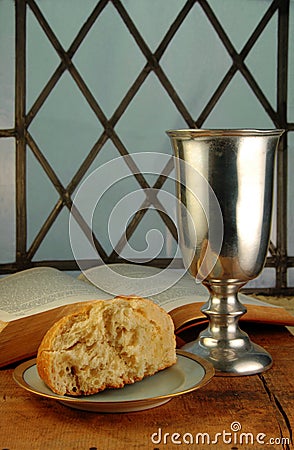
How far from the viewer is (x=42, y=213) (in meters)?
1.28

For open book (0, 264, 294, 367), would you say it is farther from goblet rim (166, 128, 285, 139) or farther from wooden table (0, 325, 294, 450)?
goblet rim (166, 128, 285, 139)

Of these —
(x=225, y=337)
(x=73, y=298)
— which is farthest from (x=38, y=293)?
(x=225, y=337)

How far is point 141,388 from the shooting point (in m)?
0.67

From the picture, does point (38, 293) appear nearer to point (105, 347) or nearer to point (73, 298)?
point (73, 298)

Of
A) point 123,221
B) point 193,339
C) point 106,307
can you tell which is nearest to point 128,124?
point 123,221

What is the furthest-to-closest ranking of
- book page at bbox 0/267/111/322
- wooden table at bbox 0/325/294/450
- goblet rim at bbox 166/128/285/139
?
book page at bbox 0/267/111/322 → goblet rim at bbox 166/128/285/139 → wooden table at bbox 0/325/294/450

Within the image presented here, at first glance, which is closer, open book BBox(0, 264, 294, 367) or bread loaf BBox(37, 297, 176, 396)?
bread loaf BBox(37, 297, 176, 396)

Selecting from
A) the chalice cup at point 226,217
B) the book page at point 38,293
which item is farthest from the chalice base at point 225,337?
the book page at point 38,293

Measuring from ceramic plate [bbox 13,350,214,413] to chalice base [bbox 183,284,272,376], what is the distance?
2.6 inches

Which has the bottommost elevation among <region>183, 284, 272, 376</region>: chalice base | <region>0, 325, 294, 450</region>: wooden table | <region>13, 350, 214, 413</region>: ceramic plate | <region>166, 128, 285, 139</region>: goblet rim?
<region>0, 325, 294, 450</region>: wooden table

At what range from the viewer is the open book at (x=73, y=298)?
79 cm

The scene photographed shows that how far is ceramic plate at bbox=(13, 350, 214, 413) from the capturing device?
2.04ft

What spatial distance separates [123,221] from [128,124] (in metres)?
0.17

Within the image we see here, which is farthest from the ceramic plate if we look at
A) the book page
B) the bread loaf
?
the book page
